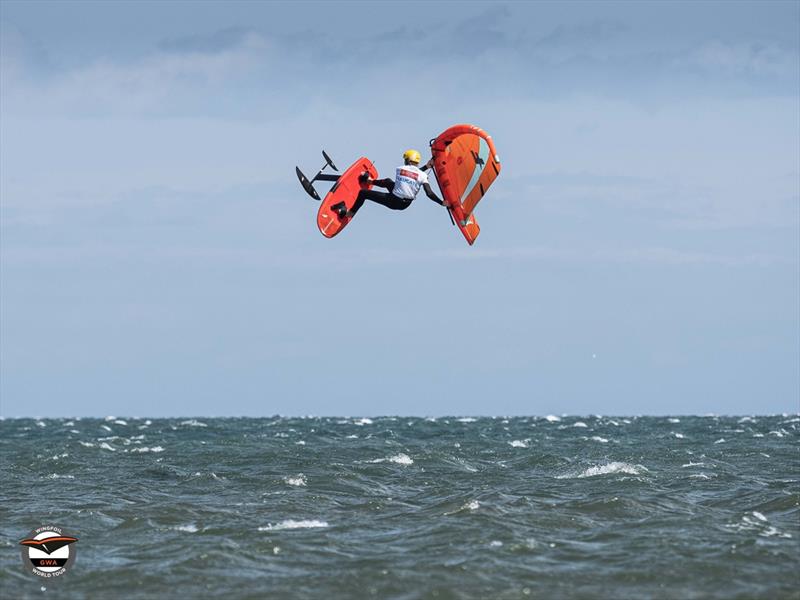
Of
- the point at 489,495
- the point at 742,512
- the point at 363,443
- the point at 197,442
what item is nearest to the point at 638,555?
the point at 742,512

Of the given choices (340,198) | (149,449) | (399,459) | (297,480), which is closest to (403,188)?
(340,198)

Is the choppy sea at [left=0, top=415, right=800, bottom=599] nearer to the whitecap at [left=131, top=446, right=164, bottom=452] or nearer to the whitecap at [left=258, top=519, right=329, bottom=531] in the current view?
the whitecap at [left=258, top=519, right=329, bottom=531]

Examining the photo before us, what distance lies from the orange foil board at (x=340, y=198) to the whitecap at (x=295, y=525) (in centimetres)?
630

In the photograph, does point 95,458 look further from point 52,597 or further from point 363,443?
point 52,597

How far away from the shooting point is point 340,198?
24.3m

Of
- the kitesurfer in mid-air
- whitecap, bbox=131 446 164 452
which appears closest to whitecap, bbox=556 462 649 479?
the kitesurfer in mid-air

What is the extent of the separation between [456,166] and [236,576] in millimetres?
11365

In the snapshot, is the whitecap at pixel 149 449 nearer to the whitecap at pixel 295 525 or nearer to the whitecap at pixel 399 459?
the whitecap at pixel 399 459

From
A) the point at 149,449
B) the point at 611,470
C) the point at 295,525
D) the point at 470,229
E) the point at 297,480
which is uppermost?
the point at 470,229

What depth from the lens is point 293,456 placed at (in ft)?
119

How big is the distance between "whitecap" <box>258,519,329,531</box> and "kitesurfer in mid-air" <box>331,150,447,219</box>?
264 inches

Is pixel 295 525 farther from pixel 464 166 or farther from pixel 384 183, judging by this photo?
pixel 464 166

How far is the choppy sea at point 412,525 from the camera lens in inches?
603

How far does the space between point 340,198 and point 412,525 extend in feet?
24.6
